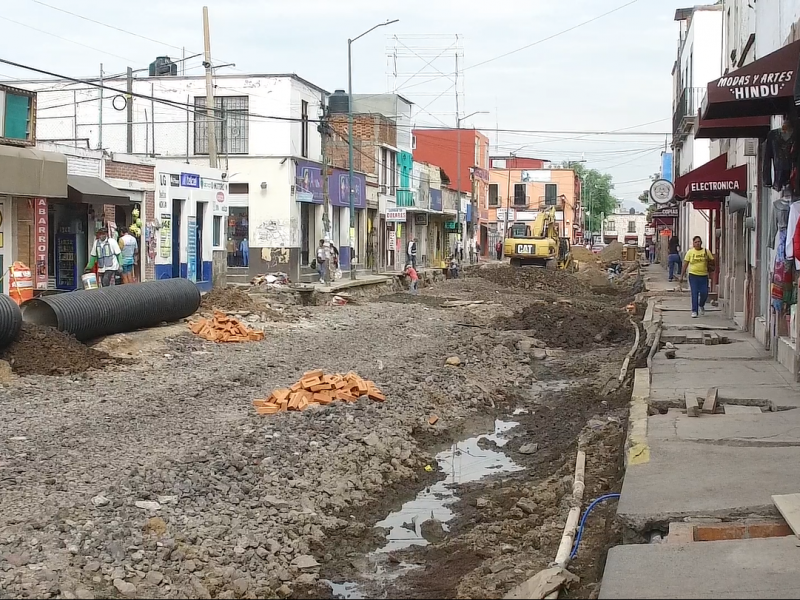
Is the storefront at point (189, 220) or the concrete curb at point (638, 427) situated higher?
the storefront at point (189, 220)

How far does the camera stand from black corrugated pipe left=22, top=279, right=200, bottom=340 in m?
16.5

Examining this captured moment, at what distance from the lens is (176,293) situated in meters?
20.7

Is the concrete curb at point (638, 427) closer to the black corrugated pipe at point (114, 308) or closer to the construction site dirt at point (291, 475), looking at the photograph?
the construction site dirt at point (291, 475)

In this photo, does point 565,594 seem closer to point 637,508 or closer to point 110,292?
point 637,508

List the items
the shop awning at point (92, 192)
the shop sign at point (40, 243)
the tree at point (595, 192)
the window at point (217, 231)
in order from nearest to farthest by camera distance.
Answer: the shop sign at point (40, 243) < the shop awning at point (92, 192) < the window at point (217, 231) < the tree at point (595, 192)

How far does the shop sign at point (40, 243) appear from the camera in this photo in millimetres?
22875

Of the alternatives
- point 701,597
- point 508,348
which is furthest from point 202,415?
point 508,348

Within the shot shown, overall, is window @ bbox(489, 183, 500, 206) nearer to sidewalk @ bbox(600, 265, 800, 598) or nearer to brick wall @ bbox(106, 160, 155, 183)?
brick wall @ bbox(106, 160, 155, 183)

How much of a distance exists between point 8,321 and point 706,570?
11835mm

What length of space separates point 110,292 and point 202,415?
6.78 m

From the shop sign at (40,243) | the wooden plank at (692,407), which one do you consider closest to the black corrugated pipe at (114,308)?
the shop sign at (40,243)

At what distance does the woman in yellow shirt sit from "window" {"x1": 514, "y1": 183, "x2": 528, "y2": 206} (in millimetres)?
86220

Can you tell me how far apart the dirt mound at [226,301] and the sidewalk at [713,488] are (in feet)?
43.2

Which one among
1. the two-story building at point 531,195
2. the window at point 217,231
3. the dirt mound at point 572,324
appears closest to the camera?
the dirt mound at point 572,324
